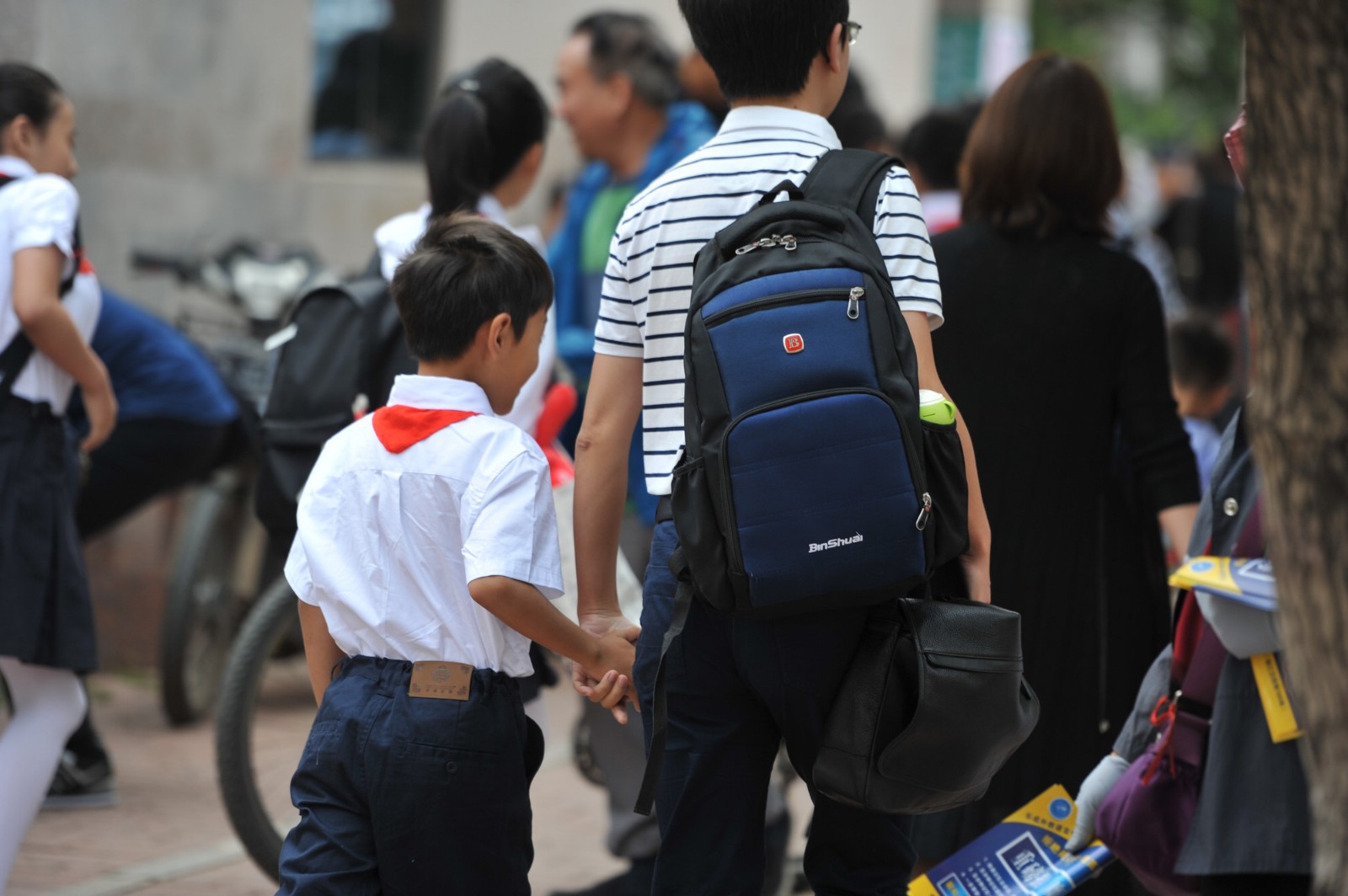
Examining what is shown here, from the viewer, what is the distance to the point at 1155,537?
3502 mm

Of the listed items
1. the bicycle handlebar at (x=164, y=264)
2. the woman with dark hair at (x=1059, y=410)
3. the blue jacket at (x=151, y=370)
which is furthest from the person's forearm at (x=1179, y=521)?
the bicycle handlebar at (x=164, y=264)

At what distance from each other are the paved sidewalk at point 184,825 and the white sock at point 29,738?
45 cm

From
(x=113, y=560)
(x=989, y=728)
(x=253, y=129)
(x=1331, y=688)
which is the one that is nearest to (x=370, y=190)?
(x=253, y=129)

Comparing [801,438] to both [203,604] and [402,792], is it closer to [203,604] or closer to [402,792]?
[402,792]

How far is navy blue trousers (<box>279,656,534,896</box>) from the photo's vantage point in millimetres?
2594

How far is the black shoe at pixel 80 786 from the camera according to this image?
190 inches

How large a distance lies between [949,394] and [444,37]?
5778mm

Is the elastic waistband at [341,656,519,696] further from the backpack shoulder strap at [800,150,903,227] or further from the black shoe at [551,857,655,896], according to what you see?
the black shoe at [551,857,655,896]

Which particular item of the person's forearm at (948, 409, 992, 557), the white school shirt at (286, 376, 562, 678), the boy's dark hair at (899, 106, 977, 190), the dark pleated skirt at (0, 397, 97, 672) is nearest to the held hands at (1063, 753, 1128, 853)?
the person's forearm at (948, 409, 992, 557)

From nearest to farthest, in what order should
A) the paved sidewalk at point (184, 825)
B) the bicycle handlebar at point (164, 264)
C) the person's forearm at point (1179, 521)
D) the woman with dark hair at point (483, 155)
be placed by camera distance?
the person's forearm at point (1179, 521) < the woman with dark hair at point (483, 155) < the paved sidewalk at point (184, 825) < the bicycle handlebar at point (164, 264)

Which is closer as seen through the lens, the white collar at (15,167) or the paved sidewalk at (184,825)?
the white collar at (15,167)

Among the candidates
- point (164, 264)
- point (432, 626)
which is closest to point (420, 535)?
point (432, 626)

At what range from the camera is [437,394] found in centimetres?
272

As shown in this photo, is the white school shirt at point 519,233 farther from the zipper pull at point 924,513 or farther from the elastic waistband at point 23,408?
the zipper pull at point 924,513
